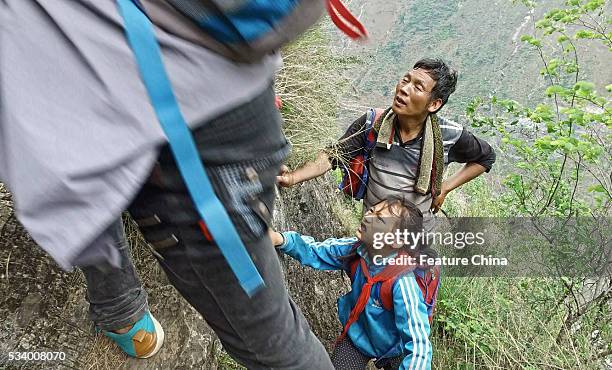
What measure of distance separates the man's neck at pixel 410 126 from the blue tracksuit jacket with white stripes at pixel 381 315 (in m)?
0.91

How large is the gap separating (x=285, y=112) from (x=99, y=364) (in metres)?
1.75

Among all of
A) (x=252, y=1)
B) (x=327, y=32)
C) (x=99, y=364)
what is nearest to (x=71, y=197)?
(x=252, y=1)

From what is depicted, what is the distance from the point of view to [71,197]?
0.73 m

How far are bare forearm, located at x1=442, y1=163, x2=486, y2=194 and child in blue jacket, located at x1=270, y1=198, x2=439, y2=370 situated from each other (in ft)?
3.01

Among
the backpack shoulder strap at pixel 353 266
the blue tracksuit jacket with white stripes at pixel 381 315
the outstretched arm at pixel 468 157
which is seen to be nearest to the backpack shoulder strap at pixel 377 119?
the outstretched arm at pixel 468 157

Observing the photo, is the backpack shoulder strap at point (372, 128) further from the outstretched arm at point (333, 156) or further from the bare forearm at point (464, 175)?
the bare forearm at point (464, 175)

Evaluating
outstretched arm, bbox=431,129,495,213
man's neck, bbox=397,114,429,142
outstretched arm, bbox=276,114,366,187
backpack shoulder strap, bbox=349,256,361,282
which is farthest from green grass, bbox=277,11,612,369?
outstretched arm, bbox=431,129,495,213

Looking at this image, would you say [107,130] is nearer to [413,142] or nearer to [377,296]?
[377,296]

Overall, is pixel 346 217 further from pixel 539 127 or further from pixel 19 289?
pixel 19 289

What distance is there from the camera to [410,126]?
3408mm

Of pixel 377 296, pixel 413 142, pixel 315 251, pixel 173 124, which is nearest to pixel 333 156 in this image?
pixel 413 142

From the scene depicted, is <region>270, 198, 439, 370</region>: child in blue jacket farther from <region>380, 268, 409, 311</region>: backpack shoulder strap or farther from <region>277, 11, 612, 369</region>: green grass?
<region>277, 11, 612, 369</region>: green grass

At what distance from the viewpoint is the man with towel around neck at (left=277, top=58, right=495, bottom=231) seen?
131 inches

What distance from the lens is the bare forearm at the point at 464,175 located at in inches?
147
